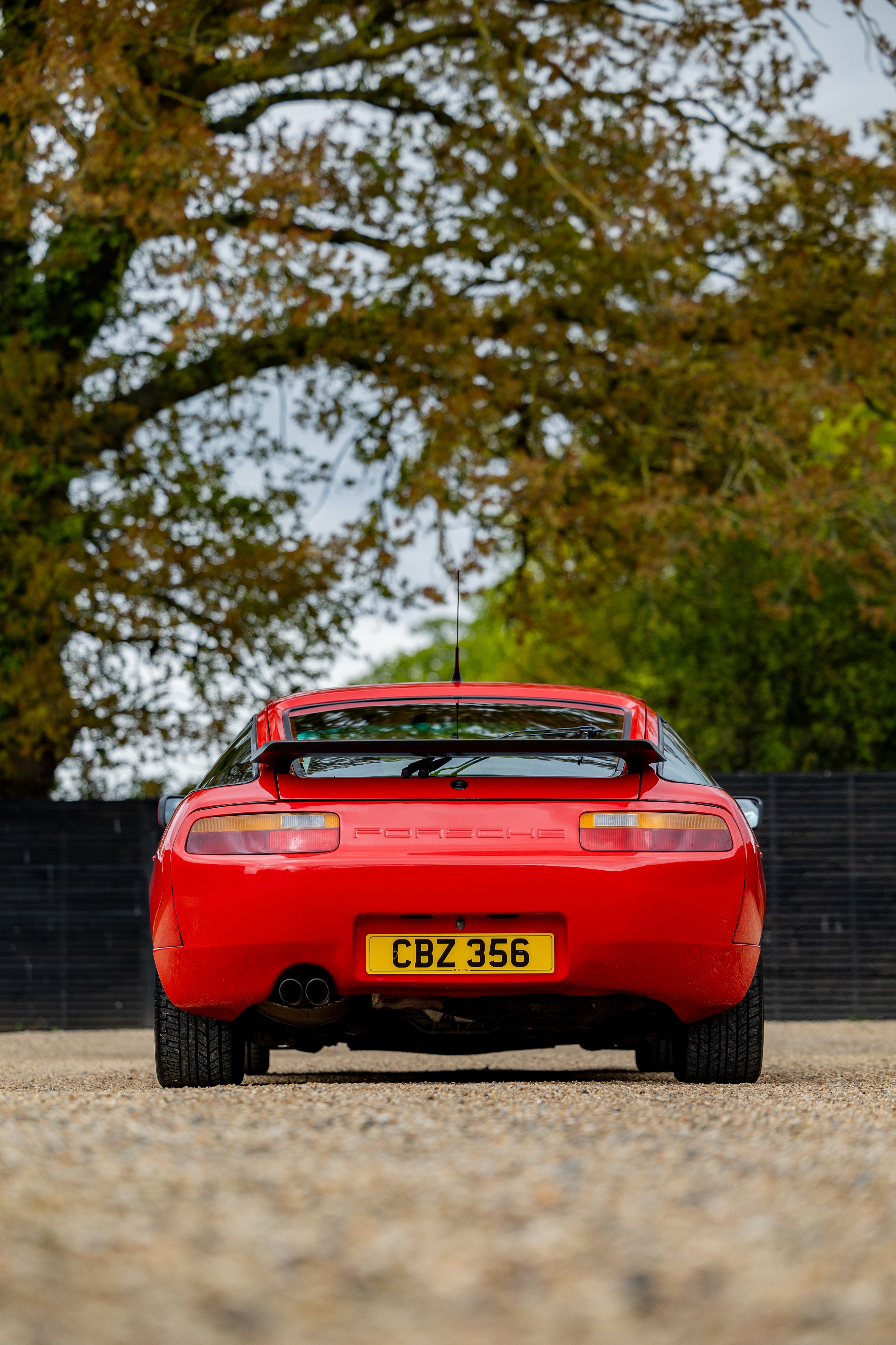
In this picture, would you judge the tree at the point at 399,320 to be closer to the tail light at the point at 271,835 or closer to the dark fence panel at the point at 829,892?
the dark fence panel at the point at 829,892

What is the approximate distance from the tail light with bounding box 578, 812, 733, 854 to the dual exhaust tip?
35.3 inches

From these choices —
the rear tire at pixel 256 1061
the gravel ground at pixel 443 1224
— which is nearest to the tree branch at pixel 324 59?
the rear tire at pixel 256 1061

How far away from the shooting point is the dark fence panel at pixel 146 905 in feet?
40.5

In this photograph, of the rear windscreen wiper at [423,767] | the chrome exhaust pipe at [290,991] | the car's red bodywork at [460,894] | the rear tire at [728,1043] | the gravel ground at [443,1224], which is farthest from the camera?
the rear tire at [728,1043]

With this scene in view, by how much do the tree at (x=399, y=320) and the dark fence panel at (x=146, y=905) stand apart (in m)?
1.04

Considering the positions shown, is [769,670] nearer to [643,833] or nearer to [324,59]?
[324,59]

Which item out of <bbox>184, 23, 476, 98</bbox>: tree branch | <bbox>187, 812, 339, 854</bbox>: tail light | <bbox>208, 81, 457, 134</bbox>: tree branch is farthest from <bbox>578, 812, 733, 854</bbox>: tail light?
<bbox>208, 81, 457, 134</bbox>: tree branch

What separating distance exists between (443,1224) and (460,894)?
90.5 inches

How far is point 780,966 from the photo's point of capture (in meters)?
12.4

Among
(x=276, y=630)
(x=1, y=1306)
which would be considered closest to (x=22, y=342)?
(x=276, y=630)

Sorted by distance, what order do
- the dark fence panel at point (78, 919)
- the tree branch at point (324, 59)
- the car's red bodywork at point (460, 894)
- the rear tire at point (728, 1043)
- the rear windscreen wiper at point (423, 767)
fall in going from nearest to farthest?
1. the car's red bodywork at point (460, 894)
2. the rear windscreen wiper at point (423, 767)
3. the rear tire at point (728, 1043)
4. the dark fence panel at point (78, 919)
5. the tree branch at point (324, 59)

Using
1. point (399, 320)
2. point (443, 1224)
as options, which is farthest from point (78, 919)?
point (443, 1224)

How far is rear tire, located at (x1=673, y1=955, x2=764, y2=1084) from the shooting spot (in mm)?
5152

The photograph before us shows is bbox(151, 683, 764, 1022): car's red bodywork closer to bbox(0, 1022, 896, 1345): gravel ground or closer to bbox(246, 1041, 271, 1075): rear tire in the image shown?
bbox(0, 1022, 896, 1345): gravel ground
